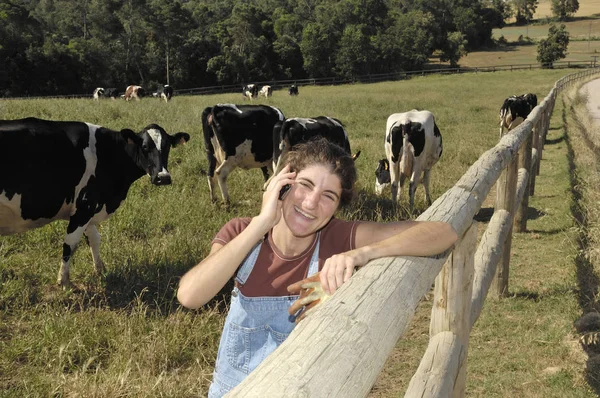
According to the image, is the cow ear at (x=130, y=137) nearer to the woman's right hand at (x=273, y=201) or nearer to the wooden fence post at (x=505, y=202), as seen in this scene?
the wooden fence post at (x=505, y=202)

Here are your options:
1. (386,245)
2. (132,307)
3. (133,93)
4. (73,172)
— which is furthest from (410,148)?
(133,93)

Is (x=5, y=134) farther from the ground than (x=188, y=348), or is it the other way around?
(x=5, y=134)

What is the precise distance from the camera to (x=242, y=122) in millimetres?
8953

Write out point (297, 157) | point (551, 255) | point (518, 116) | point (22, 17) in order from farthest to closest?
point (22, 17)
point (518, 116)
point (551, 255)
point (297, 157)

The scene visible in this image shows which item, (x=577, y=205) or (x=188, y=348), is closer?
(x=188, y=348)

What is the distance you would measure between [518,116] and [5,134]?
50.2 ft

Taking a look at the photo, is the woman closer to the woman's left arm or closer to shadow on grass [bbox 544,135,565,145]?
the woman's left arm

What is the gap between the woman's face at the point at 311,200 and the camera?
6.82ft

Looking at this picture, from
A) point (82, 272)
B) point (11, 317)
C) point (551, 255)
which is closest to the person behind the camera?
point (11, 317)

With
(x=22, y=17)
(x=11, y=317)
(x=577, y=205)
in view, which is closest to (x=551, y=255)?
(x=577, y=205)

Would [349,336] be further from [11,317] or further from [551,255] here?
[551,255]

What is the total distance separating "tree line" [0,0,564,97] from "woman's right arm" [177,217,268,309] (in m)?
47.7

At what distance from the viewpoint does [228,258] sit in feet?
6.42

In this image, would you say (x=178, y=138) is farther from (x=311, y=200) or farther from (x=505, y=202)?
(x=311, y=200)
